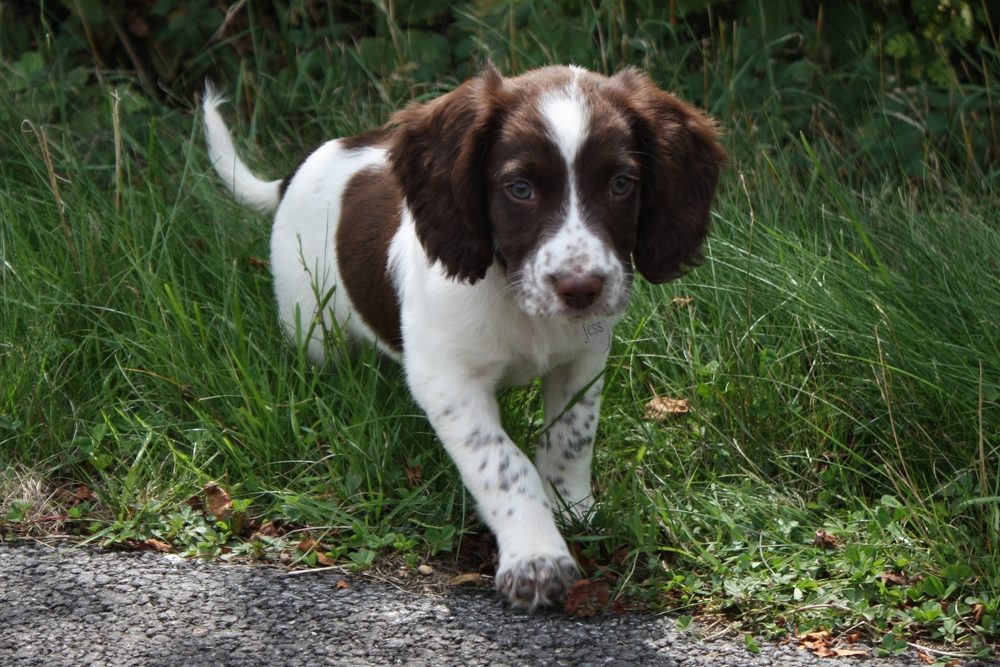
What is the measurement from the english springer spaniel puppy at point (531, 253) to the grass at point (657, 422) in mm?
187

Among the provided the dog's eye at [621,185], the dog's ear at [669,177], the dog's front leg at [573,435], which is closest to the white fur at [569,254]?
the dog's eye at [621,185]

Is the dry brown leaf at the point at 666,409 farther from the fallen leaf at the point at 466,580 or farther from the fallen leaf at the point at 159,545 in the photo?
the fallen leaf at the point at 159,545

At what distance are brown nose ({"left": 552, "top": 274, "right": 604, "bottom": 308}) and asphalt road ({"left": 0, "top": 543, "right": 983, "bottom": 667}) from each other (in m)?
0.67

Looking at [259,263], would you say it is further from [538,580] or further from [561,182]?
[538,580]

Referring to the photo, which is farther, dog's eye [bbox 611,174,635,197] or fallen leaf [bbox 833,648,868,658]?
dog's eye [bbox 611,174,635,197]

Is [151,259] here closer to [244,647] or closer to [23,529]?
[23,529]

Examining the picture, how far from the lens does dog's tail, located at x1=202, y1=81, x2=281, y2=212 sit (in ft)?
14.5

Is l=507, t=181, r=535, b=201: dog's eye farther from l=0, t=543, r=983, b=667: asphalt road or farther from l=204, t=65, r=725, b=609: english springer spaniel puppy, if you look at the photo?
l=0, t=543, r=983, b=667: asphalt road

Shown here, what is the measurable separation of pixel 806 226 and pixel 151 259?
6.67 ft

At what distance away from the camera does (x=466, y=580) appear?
3094 millimetres

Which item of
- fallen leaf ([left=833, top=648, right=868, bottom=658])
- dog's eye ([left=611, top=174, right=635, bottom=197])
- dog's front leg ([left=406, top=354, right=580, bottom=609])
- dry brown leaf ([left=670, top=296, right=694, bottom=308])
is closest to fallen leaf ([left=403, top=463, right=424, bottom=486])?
dog's front leg ([left=406, top=354, right=580, bottom=609])

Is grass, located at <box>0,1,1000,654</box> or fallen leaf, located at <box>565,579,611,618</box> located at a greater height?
grass, located at <box>0,1,1000,654</box>

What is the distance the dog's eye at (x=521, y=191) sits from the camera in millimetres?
2982

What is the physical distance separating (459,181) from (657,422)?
3.17 feet
